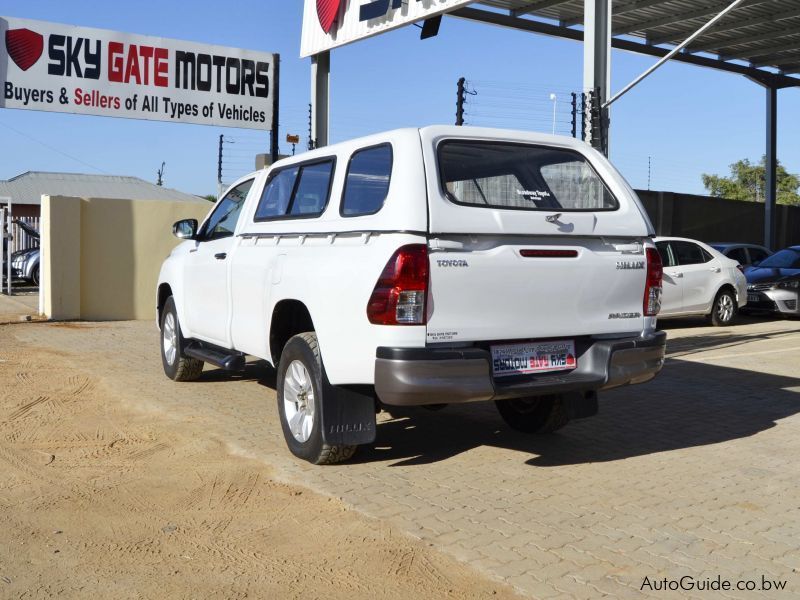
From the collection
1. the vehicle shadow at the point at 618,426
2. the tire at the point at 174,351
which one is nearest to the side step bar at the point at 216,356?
the tire at the point at 174,351

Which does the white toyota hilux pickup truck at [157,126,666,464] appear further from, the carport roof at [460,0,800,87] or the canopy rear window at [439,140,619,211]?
the carport roof at [460,0,800,87]

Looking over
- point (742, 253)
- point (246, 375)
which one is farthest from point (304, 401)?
point (742, 253)

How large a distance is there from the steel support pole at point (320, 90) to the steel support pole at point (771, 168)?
18.4 m

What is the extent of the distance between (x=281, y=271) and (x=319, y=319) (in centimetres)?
72

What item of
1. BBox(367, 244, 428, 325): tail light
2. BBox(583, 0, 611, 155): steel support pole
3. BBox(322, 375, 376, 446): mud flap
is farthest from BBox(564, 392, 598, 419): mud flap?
BBox(583, 0, 611, 155): steel support pole

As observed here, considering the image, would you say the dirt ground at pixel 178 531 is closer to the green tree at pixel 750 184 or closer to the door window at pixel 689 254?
the door window at pixel 689 254

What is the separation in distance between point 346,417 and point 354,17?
10.5 metres

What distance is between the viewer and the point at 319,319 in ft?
19.2

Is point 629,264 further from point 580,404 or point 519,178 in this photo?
point 580,404

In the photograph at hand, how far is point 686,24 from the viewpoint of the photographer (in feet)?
75.0

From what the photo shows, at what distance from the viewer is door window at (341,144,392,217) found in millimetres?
5672

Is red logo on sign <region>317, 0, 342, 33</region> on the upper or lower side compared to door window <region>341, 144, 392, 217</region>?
upper

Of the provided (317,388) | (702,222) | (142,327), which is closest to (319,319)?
(317,388)

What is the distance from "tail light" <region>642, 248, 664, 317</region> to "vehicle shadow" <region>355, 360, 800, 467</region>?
42.6 inches
